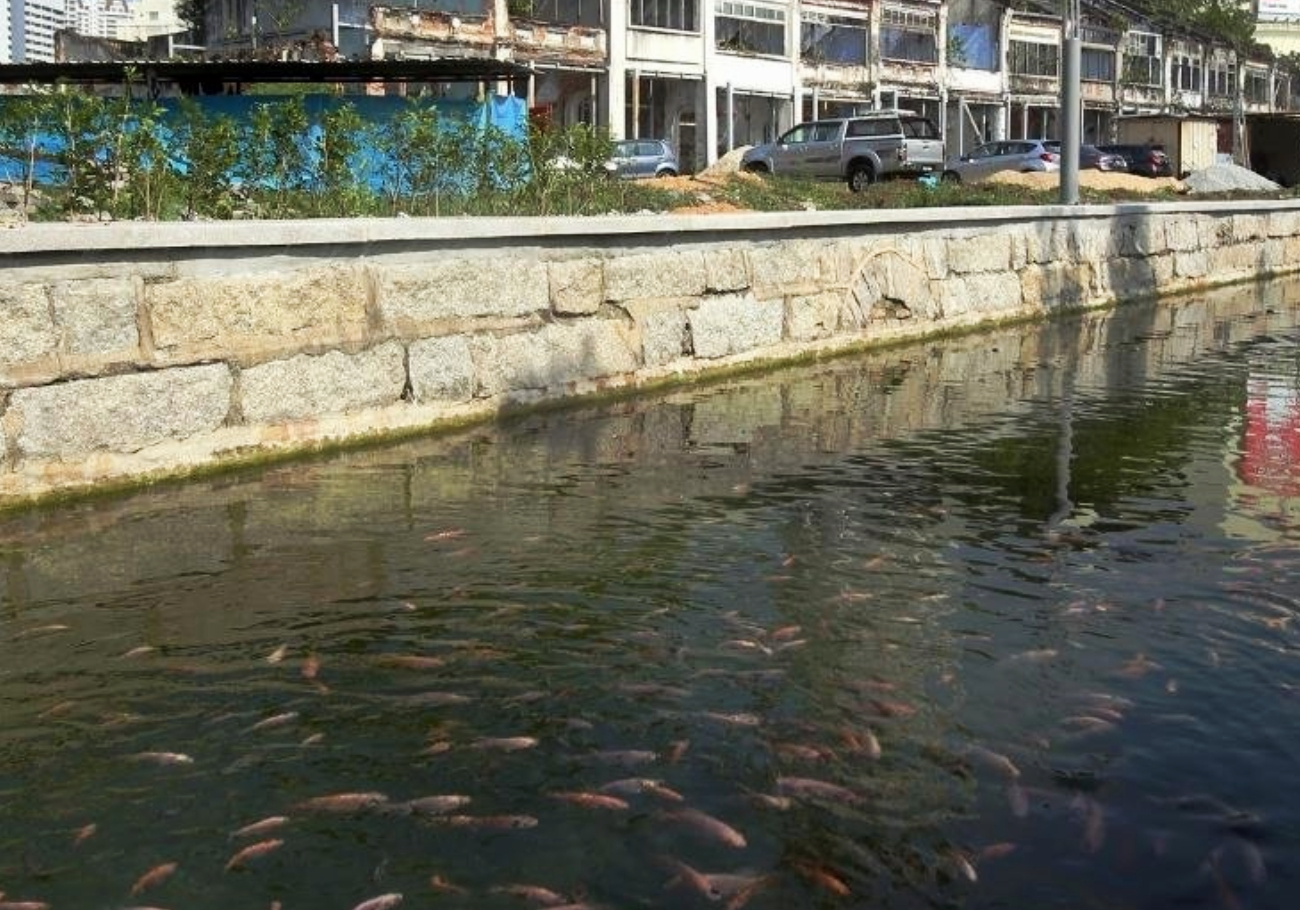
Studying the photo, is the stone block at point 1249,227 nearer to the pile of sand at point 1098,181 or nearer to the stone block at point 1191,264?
the stone block at point 1191,264

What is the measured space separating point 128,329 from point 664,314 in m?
4.55

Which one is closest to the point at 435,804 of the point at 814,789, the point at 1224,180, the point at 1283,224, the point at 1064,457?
the point at 814,789

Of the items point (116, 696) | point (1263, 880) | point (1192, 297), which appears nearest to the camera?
point (1263, 880)

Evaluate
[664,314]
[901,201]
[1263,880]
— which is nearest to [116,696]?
[1263,880]

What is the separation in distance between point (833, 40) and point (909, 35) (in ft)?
15.4

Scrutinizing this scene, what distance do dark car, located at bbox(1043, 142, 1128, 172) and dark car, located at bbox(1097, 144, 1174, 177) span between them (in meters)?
0.78

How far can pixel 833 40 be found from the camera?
5775 centimetres

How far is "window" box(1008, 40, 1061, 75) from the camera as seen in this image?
65750 mm

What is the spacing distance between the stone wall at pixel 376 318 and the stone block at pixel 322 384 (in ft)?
0.04

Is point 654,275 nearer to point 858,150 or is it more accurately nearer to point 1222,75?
point 858,150

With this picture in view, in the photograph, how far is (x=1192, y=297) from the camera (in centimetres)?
2147

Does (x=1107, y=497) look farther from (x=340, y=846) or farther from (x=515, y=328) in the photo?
(x=340, y=846)

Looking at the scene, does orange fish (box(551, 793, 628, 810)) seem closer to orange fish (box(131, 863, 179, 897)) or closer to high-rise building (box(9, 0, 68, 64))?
orange fish (box(131, 863, 179, 897))

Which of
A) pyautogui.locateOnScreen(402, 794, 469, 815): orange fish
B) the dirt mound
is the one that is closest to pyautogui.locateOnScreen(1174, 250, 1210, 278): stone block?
the dirt mound
